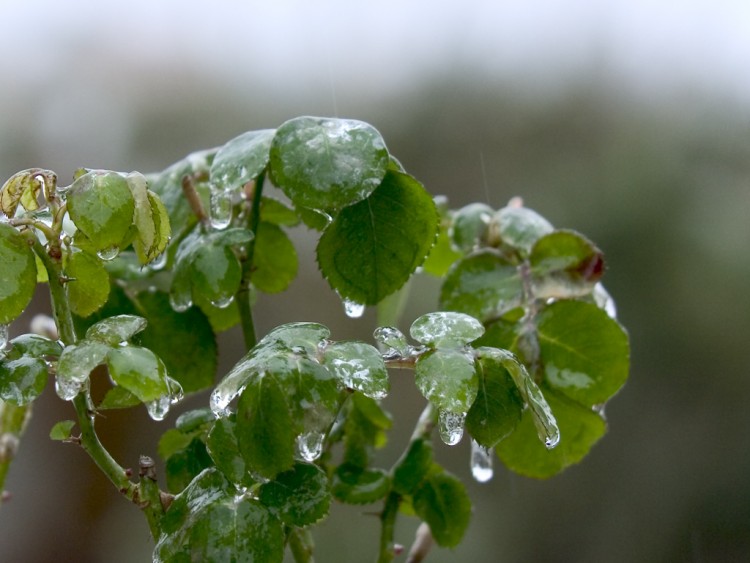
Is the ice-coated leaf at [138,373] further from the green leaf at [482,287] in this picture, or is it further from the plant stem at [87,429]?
the green leaf at [482,287]

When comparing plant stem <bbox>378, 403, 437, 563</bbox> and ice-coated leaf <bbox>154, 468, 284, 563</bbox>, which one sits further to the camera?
plant stem <bbox>378, 403, 437, 563</bbox>

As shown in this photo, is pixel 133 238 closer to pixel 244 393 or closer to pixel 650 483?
pixel 244 393

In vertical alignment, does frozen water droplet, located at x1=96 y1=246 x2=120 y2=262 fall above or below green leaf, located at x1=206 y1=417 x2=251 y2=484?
above

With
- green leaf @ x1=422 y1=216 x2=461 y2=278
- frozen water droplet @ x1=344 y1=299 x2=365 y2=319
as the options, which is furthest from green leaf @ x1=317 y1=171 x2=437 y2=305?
green leaf @ x1=422 y1=216 x2=461 y2=278

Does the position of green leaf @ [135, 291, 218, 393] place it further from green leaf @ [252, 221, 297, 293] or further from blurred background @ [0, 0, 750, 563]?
blurred background @ [0, 0, 750, 563]

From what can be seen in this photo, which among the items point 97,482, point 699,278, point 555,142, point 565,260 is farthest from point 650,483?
point 565,260

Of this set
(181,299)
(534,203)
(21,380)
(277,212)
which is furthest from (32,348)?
(534,203)
